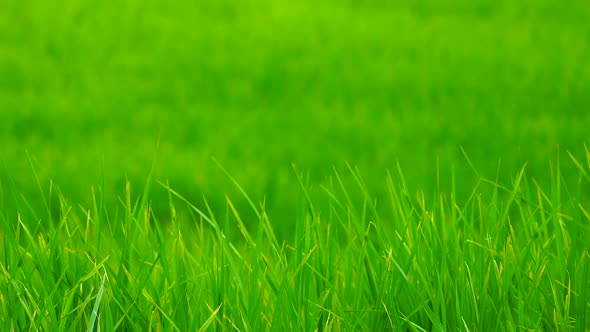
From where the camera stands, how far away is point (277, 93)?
4.34 meters

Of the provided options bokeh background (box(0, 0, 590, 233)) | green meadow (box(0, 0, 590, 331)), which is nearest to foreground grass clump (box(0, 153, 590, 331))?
green meadow (box(0, 0, 590, 331))

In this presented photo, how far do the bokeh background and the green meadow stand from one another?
0.6 inches

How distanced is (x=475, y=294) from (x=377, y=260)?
0.20m

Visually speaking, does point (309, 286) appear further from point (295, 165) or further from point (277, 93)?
point (277, 93)

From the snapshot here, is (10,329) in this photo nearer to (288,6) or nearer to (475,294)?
(475,294)

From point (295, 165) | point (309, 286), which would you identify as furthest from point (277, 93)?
point (309, 286)

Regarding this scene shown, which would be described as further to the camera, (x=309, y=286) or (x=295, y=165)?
(x=295, y=165)

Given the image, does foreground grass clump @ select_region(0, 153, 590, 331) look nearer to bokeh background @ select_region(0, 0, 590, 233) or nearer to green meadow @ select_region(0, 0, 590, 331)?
green meadow @ select_region(0, 0, 590, 331)

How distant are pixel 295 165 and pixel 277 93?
3.78 feet

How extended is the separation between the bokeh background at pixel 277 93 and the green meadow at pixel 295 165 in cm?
1

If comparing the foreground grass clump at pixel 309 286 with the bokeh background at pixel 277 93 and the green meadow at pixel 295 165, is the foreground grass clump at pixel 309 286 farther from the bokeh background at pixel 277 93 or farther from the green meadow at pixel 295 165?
the bokeh background at pixel 277 93

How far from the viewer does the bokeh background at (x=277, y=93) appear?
11.3 feet

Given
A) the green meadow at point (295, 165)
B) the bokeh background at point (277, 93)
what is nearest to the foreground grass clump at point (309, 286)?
the green meadow at point (295, 165)

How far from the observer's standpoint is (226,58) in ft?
15.3
